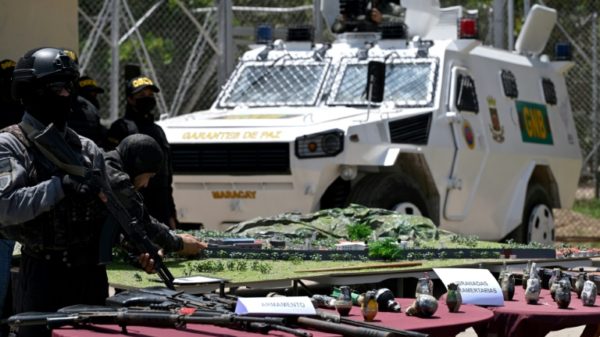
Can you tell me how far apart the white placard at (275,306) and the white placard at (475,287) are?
3.11 feet

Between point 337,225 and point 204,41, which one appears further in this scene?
point 204,41

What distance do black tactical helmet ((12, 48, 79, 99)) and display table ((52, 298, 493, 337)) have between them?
37.3 inches

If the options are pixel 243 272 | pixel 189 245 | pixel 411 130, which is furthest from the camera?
pixel 411 130

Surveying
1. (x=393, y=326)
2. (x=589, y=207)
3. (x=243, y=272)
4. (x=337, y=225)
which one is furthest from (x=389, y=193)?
(x=589, y=207)

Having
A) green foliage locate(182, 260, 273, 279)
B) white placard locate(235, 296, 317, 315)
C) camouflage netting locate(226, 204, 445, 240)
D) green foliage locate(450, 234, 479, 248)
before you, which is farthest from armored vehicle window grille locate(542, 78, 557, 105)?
white placard locate(235, 296, 317, 315)

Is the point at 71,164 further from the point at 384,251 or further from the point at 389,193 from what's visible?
the point at 389,193

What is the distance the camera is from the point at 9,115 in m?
8.72

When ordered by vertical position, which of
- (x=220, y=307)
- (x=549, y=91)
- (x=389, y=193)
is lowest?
(x=389, y=193)

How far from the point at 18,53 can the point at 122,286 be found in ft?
12.9

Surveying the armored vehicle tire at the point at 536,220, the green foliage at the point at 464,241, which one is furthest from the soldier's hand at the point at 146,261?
the armored vehicle tire at the point at 536,220

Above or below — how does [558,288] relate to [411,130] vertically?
above

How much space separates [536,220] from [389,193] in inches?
98.9

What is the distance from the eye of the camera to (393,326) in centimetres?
539

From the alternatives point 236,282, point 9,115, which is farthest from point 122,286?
point 9,115
